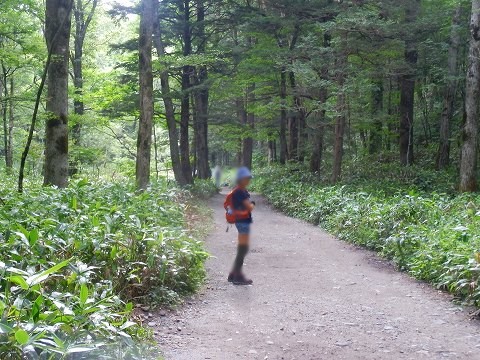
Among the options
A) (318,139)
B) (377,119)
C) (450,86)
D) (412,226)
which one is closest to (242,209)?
(412,226)

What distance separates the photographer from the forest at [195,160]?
4.22 meters

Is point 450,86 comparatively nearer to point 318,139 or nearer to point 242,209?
point 318,139

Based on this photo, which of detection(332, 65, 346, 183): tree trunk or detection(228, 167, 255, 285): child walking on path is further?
detection(332, 65, 346, 183): tree trunk

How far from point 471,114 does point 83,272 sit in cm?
1280

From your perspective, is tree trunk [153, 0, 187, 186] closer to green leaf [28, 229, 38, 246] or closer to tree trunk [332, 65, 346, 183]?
tree trunk [332, 65, 346, 183]

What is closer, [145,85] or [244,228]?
[244,228]

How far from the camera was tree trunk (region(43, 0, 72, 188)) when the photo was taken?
8984 mm

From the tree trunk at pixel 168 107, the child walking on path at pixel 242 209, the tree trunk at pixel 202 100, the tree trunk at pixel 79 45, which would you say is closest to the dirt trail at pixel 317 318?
the child walking on path at pixel 242 209

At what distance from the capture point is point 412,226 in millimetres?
8648

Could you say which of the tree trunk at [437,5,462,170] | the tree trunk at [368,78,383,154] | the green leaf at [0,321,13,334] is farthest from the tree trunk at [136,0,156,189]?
the tree trunk at [368,78,383,154]

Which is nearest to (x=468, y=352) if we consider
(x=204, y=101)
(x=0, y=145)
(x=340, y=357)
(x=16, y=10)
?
(x=340, y=357)

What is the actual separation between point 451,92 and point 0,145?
86.8 ft

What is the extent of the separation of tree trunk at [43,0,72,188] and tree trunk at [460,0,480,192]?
439 inches

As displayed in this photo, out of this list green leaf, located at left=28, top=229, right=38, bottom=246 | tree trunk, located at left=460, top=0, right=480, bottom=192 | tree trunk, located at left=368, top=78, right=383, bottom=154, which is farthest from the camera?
tree trunk, located at left=368, top=78, right=383, bottom=154
